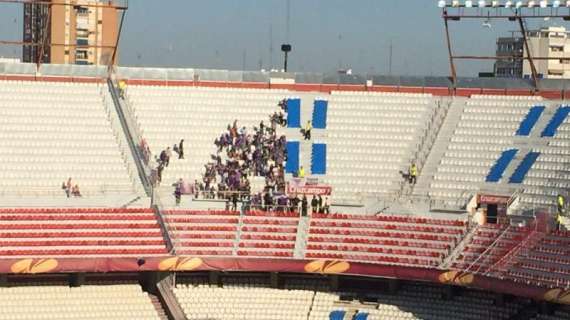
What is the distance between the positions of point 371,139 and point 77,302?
575 inches

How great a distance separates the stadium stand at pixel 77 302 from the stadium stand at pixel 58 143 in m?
4.36

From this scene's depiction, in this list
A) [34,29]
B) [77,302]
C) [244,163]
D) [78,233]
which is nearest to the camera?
[77,302]

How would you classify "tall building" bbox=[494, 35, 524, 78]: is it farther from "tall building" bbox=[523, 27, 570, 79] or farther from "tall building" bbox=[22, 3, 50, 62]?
"tall building" bbox=[22, 3, 50, 62]

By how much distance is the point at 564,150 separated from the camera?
50469 mm

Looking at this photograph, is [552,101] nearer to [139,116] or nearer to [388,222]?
[388,222]

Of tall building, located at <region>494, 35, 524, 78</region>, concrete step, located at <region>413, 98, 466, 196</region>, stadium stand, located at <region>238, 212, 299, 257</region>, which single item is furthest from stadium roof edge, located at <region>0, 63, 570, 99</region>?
tall building, located at <region>494, 35, 524, 78</region>

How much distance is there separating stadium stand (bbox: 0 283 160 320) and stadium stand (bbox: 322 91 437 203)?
933 centimetres

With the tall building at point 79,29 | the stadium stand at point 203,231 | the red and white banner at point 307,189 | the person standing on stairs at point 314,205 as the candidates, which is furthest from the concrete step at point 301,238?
the tall building at point 79,29

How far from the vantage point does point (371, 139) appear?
5400 cm

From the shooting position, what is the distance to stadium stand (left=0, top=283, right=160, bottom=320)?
146 feet

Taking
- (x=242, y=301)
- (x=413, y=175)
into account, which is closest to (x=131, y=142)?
(x=242, y=301)

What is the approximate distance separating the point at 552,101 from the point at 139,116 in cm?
1660

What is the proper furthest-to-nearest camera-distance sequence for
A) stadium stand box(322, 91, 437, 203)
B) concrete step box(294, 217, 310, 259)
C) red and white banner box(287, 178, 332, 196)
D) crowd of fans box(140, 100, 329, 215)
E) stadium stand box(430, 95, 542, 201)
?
stadium stand box(322, 91, 437, 203), stadium stand box(430, 95, 542, 201), red and white banner box(287, 178, 332, 196), crowd of fans box(140, 100, 329, 215), concrete step box(294, 217, 310, 259)

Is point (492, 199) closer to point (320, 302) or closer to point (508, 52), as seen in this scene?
point (320, 302)
